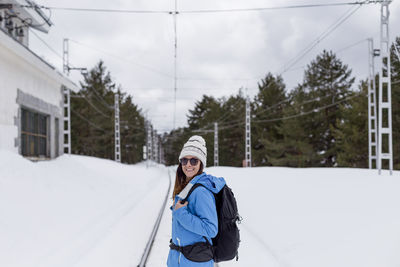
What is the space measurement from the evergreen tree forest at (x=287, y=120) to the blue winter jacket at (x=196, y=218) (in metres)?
25.3

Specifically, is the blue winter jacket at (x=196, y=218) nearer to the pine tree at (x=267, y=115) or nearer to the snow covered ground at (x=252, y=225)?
the snow covered ground at (x=252, y=225)

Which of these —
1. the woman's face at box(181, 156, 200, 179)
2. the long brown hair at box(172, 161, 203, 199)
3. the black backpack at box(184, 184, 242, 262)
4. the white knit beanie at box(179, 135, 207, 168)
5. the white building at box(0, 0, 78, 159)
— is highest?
the white building at box(0, 0, 78, 159)

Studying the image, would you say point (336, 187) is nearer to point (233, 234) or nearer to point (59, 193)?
point (233, 234)

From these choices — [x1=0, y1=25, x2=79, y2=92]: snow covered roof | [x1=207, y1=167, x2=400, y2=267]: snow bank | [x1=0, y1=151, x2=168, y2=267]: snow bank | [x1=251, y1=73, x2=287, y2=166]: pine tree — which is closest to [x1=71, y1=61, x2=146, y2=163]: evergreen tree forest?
[x1=251, y1=73, x2=287, y2=166]: pine tree

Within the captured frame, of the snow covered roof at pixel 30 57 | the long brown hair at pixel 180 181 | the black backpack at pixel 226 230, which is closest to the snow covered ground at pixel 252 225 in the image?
the black backpack at pixel 226 230

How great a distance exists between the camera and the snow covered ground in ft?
16.4

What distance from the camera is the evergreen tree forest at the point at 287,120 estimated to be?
31969 millimetres

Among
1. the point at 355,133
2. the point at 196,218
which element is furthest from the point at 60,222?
the point at 355,133

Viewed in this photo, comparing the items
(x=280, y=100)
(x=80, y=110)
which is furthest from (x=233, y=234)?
(x=80, y=110)

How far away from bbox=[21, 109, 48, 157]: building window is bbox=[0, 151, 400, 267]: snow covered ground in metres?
4.32

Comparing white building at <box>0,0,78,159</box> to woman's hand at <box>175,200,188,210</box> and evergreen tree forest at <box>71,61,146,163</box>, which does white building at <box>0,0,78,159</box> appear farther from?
evergreen tree forest at <box>71,61,146,163</box>

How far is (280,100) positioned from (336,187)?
40014 mm

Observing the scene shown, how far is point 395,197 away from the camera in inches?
234

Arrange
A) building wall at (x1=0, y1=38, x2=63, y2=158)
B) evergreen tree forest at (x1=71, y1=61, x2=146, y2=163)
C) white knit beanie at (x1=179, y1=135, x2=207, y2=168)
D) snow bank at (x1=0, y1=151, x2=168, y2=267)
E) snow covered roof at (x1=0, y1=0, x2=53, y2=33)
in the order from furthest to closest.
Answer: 1. evergreen tree forest at (x1=71, y1=61, x2=146, y2=163)
2. snow covered roof at (x1=0, y1=0, x2=53, y2=33)
3. building wall at (x1=0, y1=38, x2=63, y2=158)
4. snow bank at (x1=0, y1=151, x2=168, y2=267)
5. white knit beanie at (x1=179, y1=135, x2=207, y2=168)
